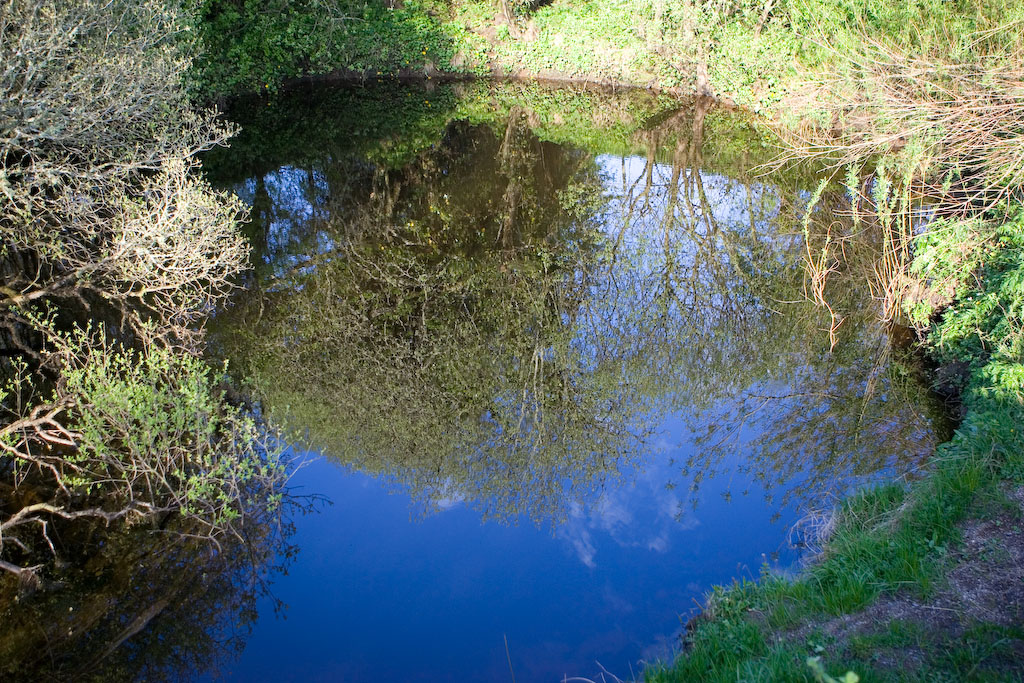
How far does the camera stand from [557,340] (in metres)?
10.2

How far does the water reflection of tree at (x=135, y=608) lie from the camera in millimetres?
5742

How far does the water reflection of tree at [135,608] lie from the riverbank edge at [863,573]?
3.50 m

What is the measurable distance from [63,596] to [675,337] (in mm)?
7564

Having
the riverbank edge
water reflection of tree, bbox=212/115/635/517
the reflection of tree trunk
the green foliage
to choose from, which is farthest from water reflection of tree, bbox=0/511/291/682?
the green foliage

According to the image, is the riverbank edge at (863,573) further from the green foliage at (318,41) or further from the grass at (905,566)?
the green foliage at (318,41)

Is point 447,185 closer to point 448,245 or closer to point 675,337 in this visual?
Answer: point 448,245

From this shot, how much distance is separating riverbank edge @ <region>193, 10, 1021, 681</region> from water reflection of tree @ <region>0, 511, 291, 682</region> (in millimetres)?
3503

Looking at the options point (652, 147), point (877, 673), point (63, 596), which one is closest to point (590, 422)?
point (877, 673)

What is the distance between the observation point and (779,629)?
17.8ft

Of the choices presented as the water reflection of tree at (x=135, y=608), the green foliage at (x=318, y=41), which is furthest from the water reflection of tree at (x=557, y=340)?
the green foliage at (x=318, y=41)

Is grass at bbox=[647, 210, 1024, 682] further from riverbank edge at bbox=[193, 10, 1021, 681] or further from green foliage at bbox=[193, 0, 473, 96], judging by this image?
green foliage at bbox=[193, 0, 473, 96]

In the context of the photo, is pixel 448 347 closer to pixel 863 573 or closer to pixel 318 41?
pixel 863 573

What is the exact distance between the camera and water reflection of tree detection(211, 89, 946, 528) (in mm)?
8297

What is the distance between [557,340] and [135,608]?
5870 millimetres
